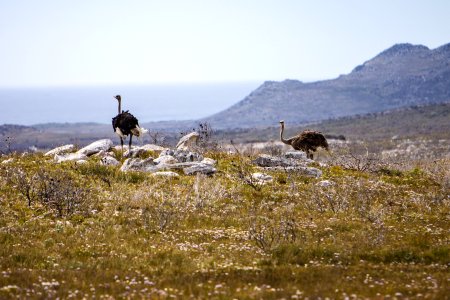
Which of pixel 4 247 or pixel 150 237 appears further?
pixel 150 237

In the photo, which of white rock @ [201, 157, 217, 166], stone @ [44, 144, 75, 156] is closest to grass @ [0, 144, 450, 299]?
white rock @ [201, 157, 217, 166]

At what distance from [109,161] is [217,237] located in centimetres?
1165

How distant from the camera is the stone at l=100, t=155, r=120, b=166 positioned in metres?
23.6

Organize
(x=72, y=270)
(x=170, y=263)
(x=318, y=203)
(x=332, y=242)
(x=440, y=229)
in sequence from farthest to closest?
(x=318, y=203) < (x=440, y=229) < (x=332, y=242) < (x=170, y=263) < (x=72, y=270)

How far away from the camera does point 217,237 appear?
13820 mm

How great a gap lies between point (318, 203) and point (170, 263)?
758cm

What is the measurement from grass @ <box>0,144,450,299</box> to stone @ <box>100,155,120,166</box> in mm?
1515

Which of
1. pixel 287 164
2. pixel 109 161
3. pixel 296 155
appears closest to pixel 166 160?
pixel 109 161

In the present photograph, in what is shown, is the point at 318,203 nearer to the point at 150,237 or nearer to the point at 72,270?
the point at 150,237

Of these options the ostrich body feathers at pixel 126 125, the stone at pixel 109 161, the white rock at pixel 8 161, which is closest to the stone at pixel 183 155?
the ostrich body feathers at pixel 126 125

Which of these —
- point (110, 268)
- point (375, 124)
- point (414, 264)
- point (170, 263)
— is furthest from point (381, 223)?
point (375, 124)

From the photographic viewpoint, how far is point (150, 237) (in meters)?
13.7

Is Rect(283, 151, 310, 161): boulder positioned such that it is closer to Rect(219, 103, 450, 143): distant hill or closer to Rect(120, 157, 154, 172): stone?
Rect(120, 157, 154, 172): stone

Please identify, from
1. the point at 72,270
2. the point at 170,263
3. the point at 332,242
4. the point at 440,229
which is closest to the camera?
the point at 72,270
